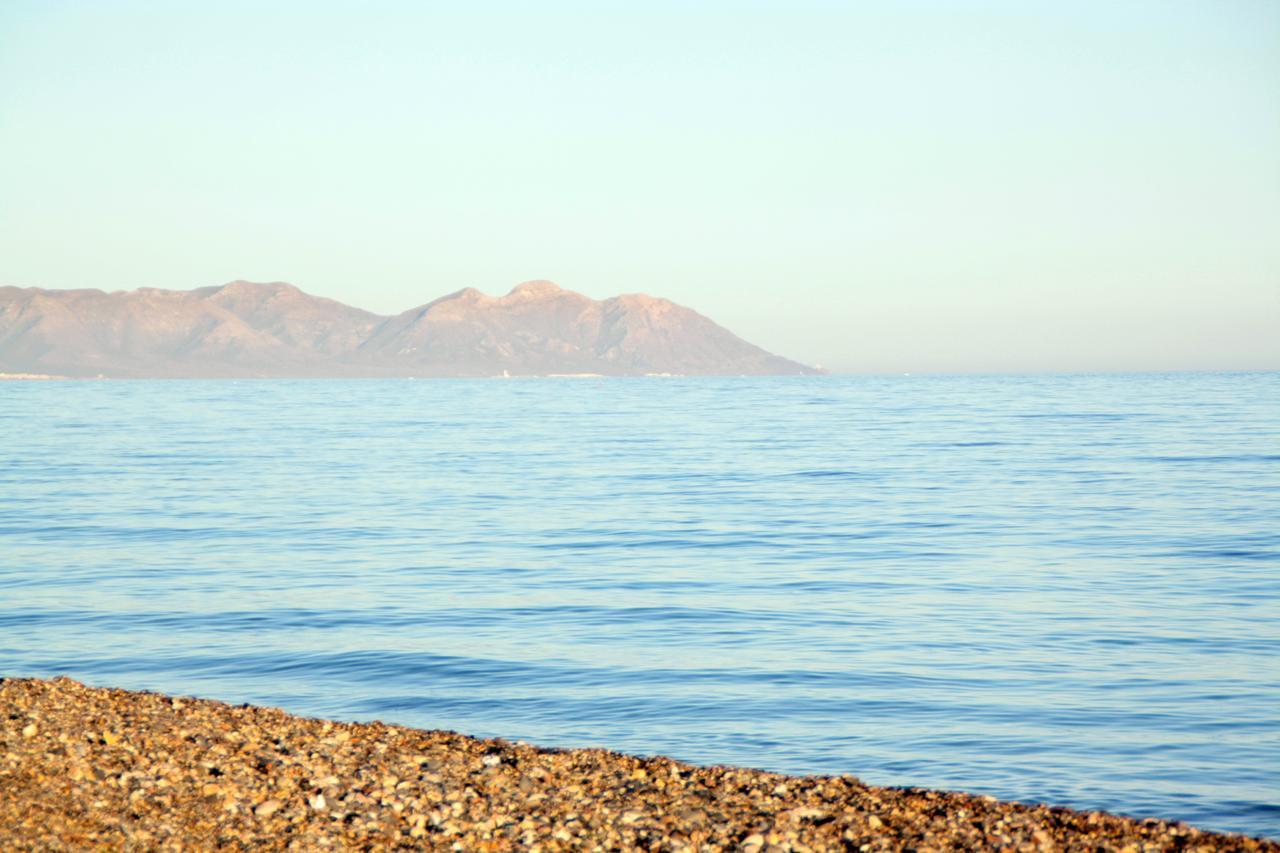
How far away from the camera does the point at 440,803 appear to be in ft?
28.9

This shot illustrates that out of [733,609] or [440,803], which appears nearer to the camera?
[440,803]

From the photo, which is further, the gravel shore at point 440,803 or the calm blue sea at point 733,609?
the calm blue sea at point 733,609

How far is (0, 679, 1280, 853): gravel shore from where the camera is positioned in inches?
319

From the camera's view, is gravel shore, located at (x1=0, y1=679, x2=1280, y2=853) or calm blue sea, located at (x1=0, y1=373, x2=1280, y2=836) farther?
calm blue sea, located at (x1=0, y1=373, x2=1280, y2=836)

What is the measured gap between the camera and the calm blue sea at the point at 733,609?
1214 centimetres

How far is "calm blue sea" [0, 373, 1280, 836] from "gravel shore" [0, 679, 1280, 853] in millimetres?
1746

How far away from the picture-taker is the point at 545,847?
26.3 ft

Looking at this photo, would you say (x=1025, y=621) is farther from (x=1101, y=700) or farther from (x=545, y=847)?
(x=545, y=847)

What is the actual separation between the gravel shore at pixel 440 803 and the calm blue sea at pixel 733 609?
1746 mm

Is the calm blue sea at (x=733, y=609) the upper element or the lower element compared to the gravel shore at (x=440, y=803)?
lower

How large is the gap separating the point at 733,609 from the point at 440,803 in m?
10.6

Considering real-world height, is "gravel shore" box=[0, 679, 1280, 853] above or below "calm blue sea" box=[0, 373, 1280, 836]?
above

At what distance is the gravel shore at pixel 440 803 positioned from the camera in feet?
26.6

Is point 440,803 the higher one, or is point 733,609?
point 440,803
